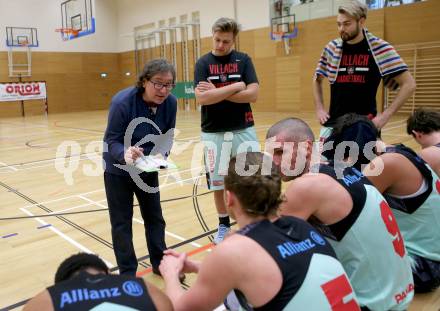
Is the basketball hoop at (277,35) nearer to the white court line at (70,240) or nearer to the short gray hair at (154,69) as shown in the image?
the white court line at (70,240)

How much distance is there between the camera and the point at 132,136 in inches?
118

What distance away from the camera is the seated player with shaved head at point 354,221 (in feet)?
6.23

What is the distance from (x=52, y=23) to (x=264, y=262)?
24.1 meters

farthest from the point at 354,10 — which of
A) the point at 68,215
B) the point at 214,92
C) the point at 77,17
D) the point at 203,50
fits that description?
the point at 77,17

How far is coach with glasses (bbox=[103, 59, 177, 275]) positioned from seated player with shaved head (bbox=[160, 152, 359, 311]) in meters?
1.35

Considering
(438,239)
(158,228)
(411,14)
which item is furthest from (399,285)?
(411,14)

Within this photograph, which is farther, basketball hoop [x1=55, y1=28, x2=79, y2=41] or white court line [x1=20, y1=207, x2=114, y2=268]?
basketball hoop [x1=55, y1=28, x2=79, y2=41]

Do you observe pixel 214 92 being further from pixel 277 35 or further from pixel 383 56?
pixel 277 35

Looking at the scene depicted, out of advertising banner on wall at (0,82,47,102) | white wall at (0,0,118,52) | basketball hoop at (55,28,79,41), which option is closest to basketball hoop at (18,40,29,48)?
white wall at (0,0,118,52)

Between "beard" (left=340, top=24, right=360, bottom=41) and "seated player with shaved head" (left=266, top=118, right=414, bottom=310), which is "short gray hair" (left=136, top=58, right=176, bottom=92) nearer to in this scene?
"seated player with shaved head" (left=266, top=118, right=414, bottom=310)

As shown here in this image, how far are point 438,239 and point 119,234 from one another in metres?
2.22

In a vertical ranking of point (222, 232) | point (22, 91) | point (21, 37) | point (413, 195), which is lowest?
point (222, 232)

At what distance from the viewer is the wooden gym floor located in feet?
11.2

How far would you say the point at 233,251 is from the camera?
142 cm
